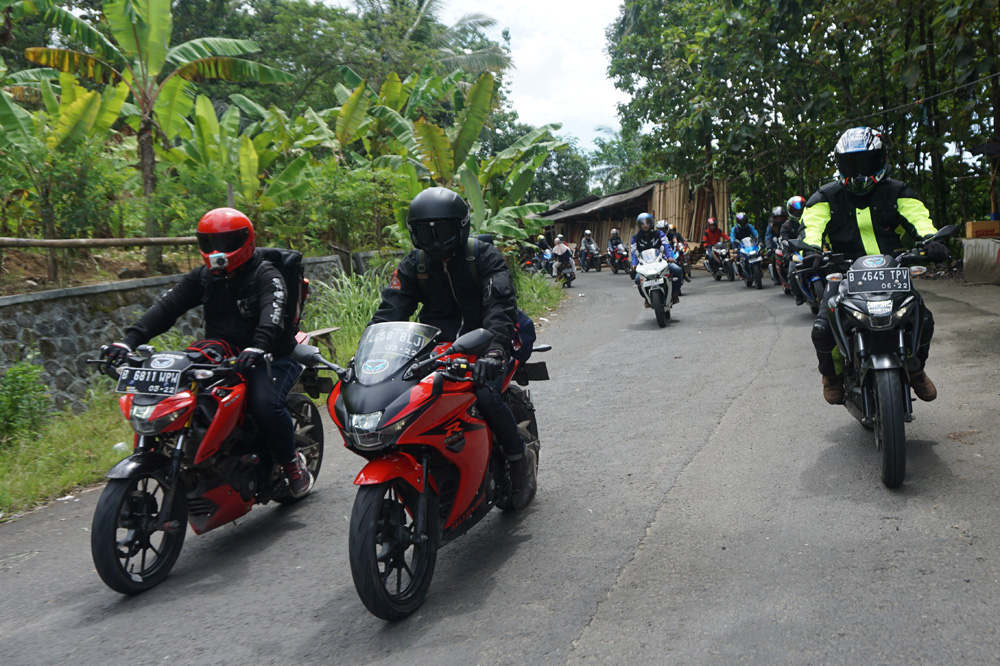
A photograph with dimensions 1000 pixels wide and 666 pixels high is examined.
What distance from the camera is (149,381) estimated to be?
13.6ft

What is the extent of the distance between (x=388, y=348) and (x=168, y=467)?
141 cm

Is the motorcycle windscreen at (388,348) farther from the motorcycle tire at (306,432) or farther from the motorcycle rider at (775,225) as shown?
the motorcycle rider at (775,225)

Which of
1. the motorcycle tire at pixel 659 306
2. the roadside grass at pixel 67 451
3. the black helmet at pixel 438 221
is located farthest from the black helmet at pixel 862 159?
the motorcycle tire at pixel 659 306

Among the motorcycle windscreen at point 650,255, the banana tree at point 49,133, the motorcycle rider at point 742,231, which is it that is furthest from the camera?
the motorcycle rider at point 742,231

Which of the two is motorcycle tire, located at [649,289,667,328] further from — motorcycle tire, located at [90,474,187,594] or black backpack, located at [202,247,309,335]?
motorcycle tire, located at [90,474,187,594]

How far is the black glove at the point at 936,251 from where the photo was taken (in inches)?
185

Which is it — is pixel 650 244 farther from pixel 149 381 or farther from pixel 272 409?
pixel 149 381

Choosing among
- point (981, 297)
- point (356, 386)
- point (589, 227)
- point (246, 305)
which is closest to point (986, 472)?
point (356, 386)

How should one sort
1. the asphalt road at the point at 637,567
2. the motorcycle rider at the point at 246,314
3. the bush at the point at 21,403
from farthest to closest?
the bush at the point at 21,403 → the motorcycle rider at the point at 246,314 → the asphalt road at the point at 637,567

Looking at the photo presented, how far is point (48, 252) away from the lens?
8.62 m

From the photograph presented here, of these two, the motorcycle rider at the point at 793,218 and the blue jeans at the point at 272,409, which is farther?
the motorcycle rider at the point at 793,218

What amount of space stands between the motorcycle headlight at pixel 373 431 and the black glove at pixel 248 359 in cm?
115

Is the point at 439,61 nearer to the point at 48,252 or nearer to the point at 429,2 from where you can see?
the point at 429,2

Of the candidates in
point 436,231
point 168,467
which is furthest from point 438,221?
point 168,467
